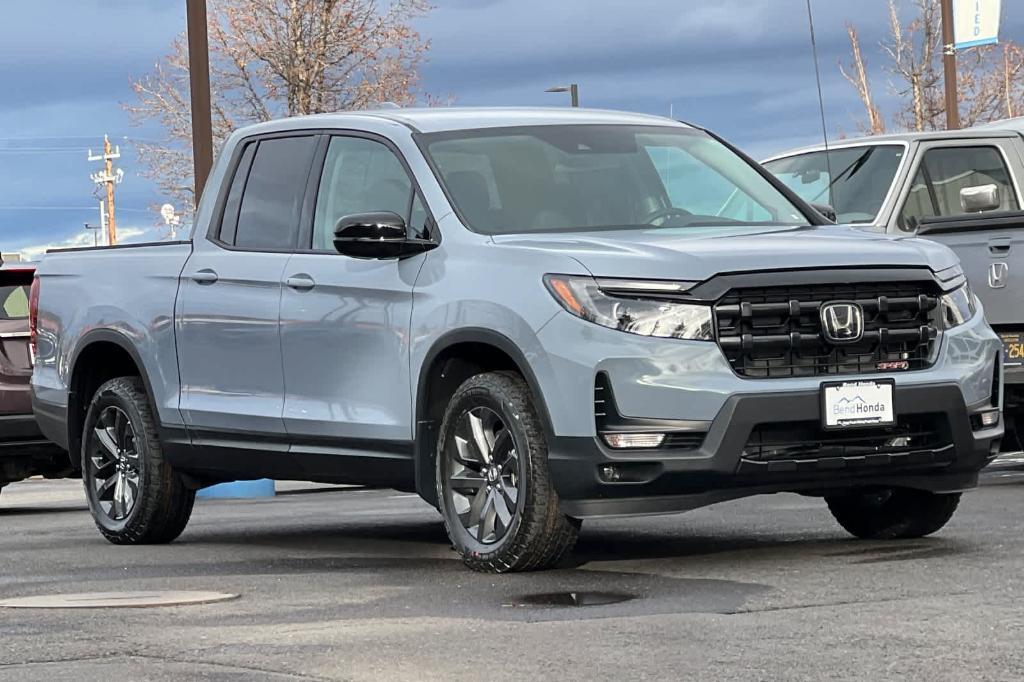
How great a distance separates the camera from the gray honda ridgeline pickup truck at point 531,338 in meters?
7.88

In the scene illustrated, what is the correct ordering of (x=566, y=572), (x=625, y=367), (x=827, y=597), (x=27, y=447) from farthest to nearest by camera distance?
1. (x=27, y=447)
2. (x=566, y=572)
3. (x=625, y=367)
4. (x=827, y=597)

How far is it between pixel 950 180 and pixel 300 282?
5.64m

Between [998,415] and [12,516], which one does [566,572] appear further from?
[12,516]

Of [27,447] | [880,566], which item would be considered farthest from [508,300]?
[27,447]

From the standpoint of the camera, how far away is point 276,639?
6.63 metres

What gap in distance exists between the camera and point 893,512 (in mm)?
9367

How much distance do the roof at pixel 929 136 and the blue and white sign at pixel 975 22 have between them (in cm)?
1406

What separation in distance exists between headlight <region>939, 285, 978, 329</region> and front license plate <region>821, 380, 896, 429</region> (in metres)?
0.54

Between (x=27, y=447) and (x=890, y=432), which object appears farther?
(x=27, y=447)

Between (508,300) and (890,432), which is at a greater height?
(508,300)

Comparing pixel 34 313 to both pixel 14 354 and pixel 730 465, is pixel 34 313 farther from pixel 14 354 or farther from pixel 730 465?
pixel 730 465

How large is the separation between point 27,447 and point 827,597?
833 cm

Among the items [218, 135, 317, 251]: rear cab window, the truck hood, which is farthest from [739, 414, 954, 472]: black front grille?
[218, 135, 317, 251]: rear cab window

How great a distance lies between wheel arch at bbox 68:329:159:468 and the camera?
11.0 metres
